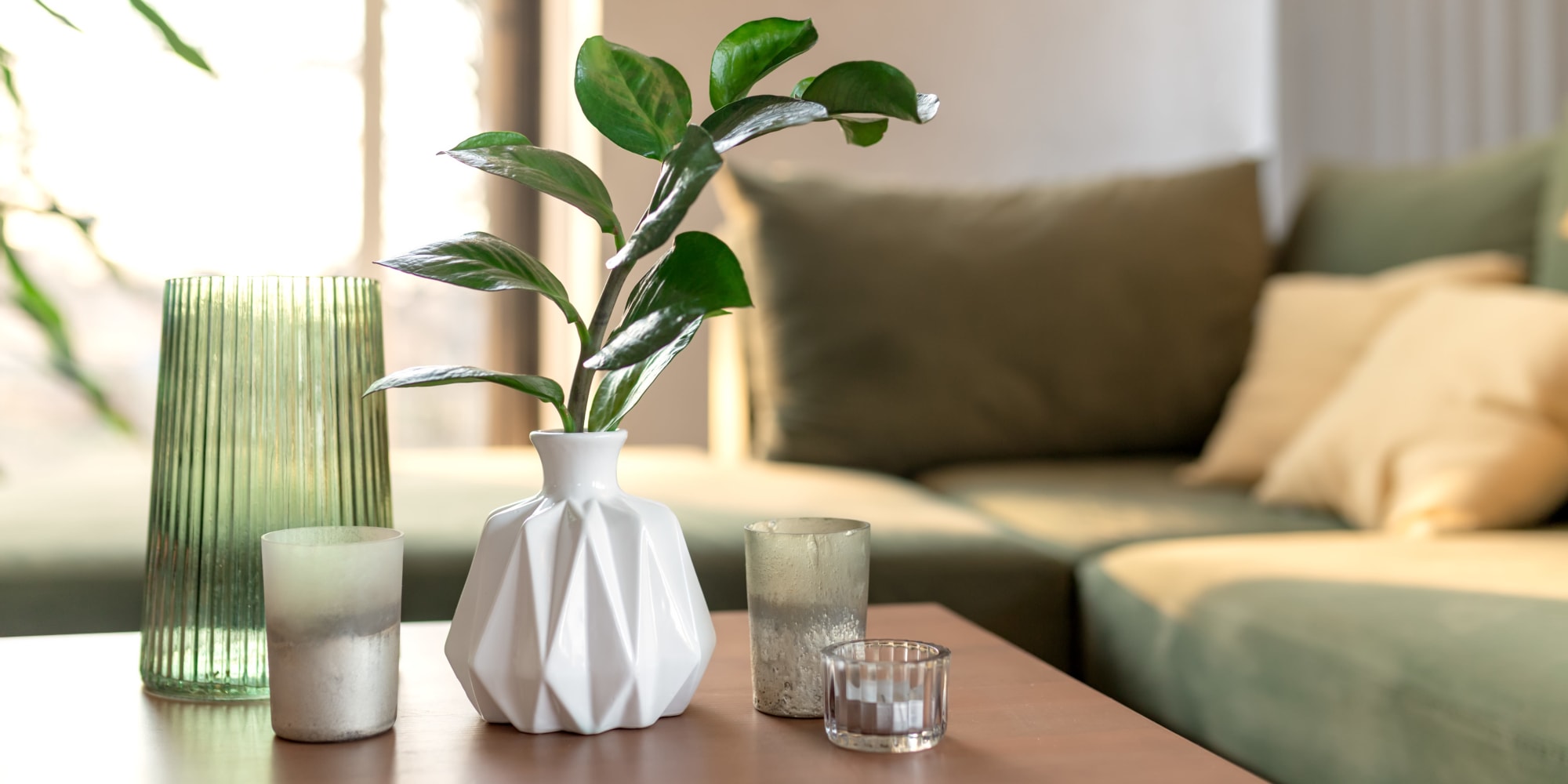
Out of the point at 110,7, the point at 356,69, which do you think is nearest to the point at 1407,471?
the point at 356,69

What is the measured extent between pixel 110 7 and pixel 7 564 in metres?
1.94

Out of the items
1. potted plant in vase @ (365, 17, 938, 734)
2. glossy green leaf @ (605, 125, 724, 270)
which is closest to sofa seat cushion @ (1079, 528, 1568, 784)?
potted plant in vase @ (365, 17, 938, 734)

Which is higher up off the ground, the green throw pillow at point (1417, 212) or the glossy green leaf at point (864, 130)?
the green throw pillow at point (1417, 212)

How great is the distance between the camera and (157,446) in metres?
0.78

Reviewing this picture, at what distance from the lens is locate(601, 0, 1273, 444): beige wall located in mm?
2611

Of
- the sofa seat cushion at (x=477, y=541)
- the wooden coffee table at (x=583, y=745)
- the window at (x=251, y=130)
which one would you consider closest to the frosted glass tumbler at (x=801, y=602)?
the wooden coffee table at (x=583, y=745)

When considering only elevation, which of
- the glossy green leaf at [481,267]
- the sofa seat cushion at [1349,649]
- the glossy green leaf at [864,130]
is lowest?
the sofa seat cushion at [1349,649]

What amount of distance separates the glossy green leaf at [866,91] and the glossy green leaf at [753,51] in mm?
27

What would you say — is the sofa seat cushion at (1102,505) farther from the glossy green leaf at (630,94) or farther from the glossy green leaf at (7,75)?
the glossy green leaf at (7,75)

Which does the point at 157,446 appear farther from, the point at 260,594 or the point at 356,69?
the point at 356,69

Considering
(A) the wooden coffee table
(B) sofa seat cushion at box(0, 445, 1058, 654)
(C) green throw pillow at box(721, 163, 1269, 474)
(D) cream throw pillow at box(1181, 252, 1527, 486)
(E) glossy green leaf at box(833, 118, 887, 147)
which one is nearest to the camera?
(A) the wooden coffee table

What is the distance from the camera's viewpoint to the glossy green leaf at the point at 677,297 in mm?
586

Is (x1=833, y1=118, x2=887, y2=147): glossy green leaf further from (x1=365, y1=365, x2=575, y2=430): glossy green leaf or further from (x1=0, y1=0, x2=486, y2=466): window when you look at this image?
(x1=0, y1=0, x2=486, y2=466): window

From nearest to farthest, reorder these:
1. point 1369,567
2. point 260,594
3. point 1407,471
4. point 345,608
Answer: point 345,608
point 260,594
point 1369,567
point 1407,471
